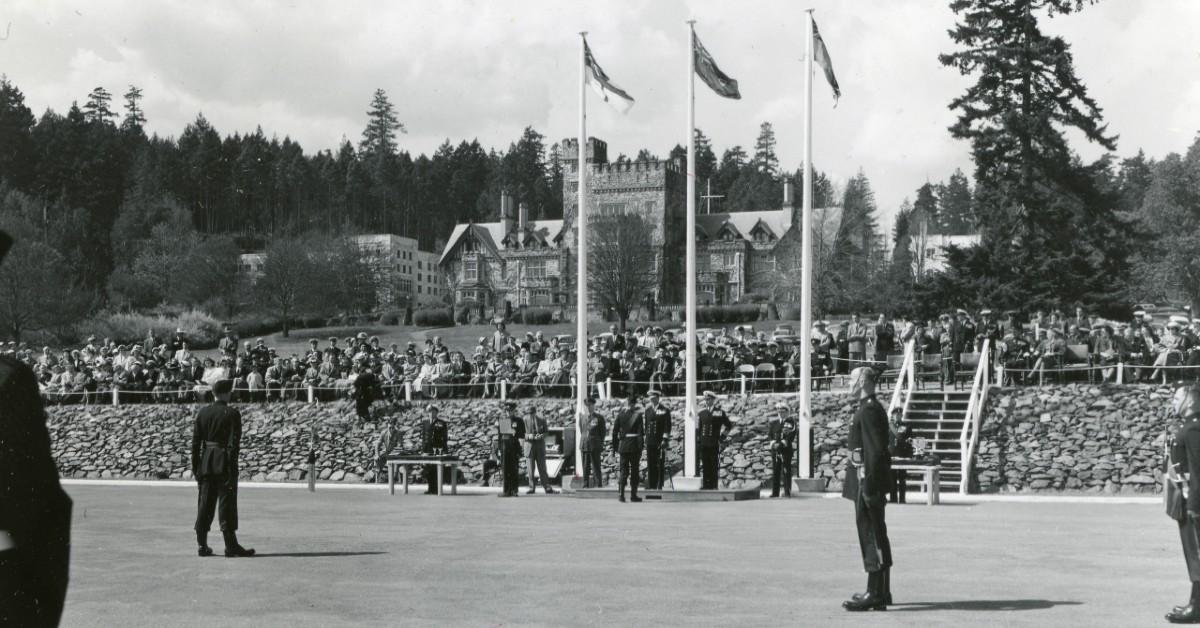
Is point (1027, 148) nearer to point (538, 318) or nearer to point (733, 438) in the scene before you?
point (733, 438)

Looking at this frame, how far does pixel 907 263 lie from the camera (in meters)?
84.1

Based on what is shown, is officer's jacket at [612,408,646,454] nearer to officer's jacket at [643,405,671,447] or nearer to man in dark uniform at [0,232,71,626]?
officer's jacket at [643,405,671,447]


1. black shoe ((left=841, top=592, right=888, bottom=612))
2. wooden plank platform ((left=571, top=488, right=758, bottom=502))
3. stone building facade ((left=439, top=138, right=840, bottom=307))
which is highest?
stone building facade ((left=439, top=138, right=840, bottom=307))

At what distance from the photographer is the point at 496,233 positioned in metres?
119

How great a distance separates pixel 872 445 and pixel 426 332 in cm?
7650

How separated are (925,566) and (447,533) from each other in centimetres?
600

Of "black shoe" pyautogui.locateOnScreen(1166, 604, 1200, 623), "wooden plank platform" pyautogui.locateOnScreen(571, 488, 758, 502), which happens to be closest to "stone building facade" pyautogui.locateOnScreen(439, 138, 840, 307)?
"wooden plank platform" pyautogui.locateOnScreen(571, 488, 758, 502)

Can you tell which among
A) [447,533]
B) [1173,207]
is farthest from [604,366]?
[1173,207]

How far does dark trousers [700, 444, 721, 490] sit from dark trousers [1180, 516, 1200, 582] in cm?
1469

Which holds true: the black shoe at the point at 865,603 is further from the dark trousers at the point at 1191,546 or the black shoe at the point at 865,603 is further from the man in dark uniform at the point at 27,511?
the man in dark uniform at the point at 27,511

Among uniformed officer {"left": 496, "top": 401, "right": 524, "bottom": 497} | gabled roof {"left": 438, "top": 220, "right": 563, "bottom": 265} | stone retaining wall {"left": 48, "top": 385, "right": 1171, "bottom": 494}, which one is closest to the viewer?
uniformed officer {"left": 496, "top": 401, "right": 524, "bottom": 497}

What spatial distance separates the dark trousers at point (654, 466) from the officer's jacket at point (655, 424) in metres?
0.10

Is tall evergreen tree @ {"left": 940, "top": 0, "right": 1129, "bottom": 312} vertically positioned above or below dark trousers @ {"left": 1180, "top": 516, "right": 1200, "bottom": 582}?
above

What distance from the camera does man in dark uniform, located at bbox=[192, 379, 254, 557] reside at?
1223cm
